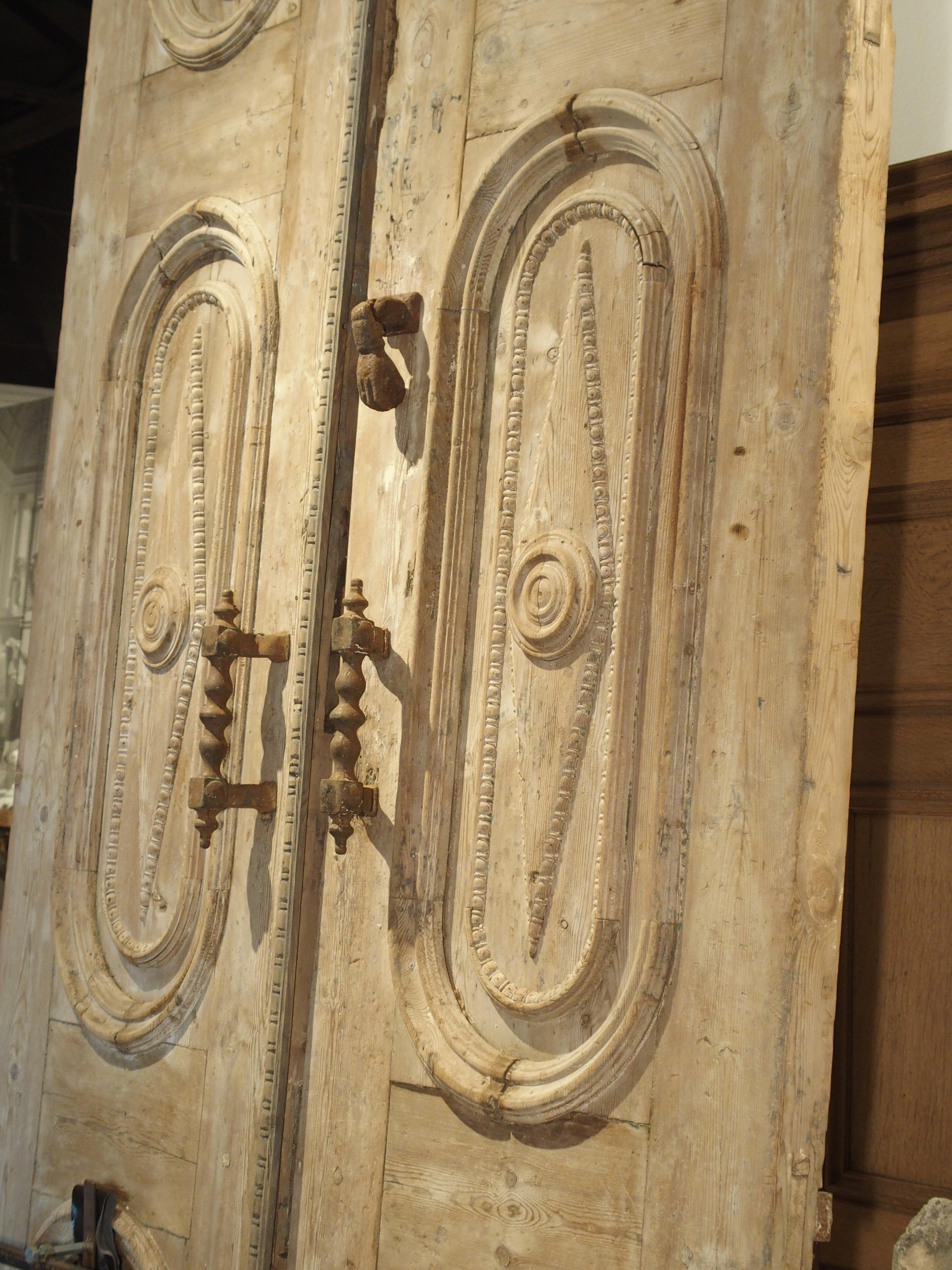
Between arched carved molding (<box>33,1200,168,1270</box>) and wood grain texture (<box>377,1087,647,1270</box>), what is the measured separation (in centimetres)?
39

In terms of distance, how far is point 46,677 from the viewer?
6.91ft

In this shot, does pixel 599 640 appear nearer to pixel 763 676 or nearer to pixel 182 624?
pixel 763 676

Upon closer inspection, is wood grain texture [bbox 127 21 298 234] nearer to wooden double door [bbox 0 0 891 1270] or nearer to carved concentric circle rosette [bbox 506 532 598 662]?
wooden double door [bbox 0 0 891 1270]

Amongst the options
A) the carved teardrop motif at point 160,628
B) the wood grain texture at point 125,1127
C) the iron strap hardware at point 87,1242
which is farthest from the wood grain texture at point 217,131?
the iron strap hardware at point 87,1242

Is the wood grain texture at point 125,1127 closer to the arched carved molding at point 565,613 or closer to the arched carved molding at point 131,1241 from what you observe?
the arched carved molding at point 131,1241

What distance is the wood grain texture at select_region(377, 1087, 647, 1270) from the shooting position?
1432 millimetres

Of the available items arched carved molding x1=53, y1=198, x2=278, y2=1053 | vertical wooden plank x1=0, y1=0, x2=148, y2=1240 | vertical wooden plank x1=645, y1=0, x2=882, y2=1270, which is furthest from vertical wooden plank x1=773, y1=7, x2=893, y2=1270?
vertical wooden plank x1=0, y1=0, x2=148, y2=1240

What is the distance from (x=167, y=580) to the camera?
1984 millimetres

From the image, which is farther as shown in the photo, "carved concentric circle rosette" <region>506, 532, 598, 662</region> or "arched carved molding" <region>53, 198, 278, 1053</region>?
"arched carved molding" <region>53, 198, 278, 1053</region>

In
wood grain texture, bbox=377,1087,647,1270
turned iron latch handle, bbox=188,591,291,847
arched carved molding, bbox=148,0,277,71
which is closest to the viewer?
wood grain texture, bbox=377,1087,647,1270

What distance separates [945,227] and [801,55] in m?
0.44

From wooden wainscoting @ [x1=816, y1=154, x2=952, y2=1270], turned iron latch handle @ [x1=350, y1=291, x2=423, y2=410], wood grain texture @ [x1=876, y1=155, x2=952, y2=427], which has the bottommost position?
wooden wainscoting @ [x1=816, y1=154, x2=952, y2=1270]

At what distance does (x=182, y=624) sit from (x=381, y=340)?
1.73ft

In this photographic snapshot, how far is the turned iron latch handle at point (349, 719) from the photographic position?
166 cm
